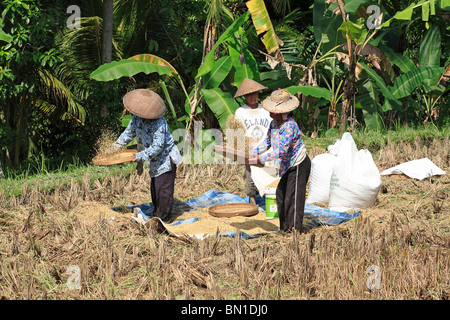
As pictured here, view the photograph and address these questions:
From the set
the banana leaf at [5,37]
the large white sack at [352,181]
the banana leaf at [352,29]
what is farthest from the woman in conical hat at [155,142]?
the banana leaf at [352,29]

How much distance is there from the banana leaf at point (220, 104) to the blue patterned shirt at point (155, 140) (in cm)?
252

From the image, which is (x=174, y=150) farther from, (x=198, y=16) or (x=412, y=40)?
(x=412, y=40)

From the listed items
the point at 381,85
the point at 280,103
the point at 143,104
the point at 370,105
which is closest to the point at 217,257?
the point at 280,103

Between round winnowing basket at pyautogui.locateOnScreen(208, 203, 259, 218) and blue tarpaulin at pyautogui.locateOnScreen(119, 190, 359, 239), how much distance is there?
23 cm

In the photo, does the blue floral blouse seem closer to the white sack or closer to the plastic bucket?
the plastic bucket

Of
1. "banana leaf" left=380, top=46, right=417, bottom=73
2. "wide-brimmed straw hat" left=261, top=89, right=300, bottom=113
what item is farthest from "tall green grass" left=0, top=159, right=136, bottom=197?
"banana leaf" left=380, top=46, right=417, bottom=73

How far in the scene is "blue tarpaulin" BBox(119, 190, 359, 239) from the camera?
5594 millimetres

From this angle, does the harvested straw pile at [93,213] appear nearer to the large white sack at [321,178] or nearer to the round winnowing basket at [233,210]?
the round winnowing basket at [233,210]

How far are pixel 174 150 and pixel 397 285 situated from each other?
2907mm

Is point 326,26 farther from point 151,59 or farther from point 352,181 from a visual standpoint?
point 352,181

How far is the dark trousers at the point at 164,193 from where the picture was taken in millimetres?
5898

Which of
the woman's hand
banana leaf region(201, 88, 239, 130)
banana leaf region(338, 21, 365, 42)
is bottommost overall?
the woman's hand

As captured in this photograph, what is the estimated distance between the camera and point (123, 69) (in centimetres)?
831

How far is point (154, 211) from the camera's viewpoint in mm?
6055
